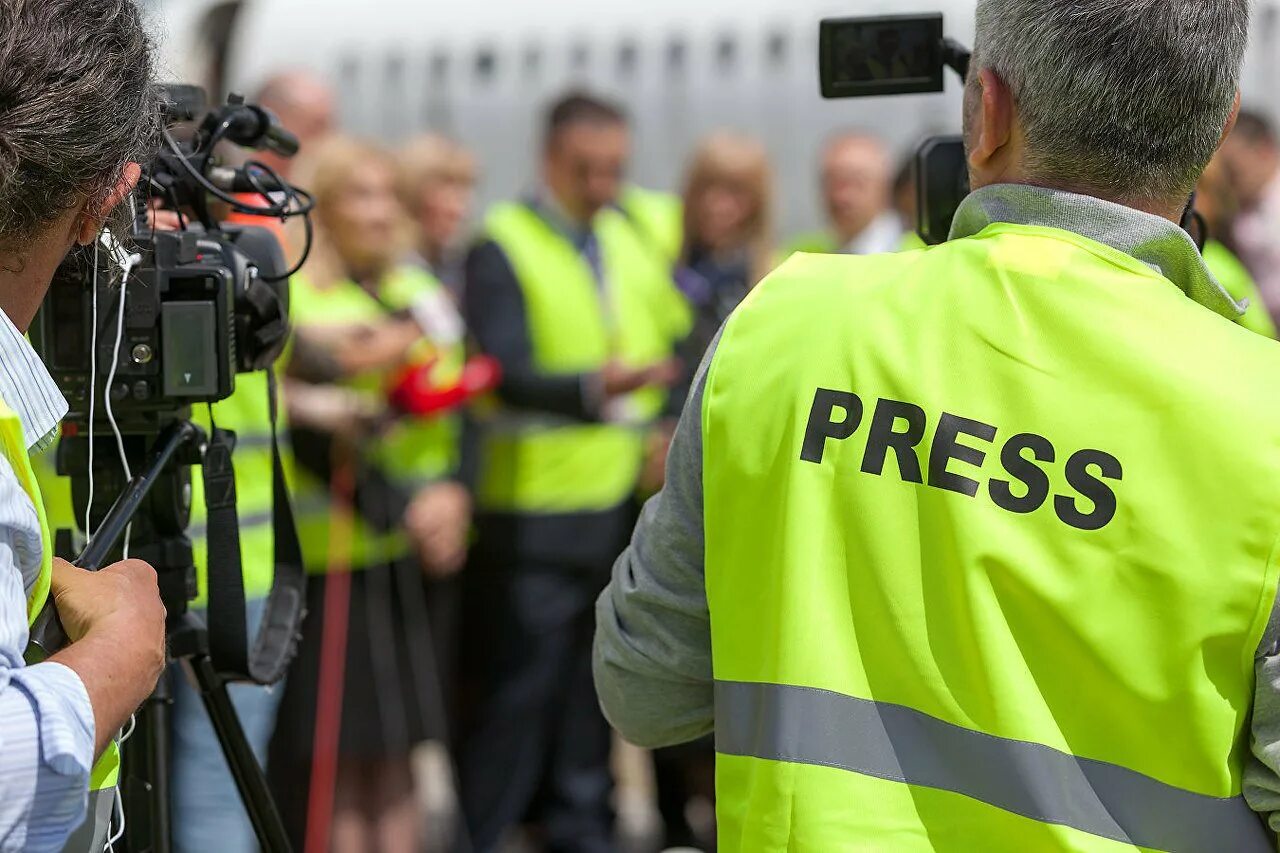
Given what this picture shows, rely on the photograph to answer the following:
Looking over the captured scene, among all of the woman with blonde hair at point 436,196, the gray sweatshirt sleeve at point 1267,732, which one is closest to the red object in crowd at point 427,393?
the woman with blonde hair at point 436,196

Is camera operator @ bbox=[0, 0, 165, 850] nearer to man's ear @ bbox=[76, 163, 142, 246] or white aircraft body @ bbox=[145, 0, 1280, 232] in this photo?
man's ear @ bbox=[76, 163, 142, 246]

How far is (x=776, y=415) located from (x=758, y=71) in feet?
16.3

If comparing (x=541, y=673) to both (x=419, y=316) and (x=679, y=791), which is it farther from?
(x=419, y=316)

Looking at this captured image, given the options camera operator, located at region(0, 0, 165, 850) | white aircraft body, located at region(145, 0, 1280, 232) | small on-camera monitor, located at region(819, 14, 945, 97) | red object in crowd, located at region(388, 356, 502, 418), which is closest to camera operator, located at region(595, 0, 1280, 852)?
small on-camera monitor, located at region(819, 14, 945, 97)

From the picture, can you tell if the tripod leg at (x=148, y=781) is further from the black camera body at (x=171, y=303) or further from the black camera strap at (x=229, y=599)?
the black camera body at (x=171, y=303)

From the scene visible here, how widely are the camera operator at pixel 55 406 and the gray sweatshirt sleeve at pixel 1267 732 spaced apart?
0.94m

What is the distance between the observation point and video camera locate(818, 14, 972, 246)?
2.03m

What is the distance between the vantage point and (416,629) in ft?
13.4

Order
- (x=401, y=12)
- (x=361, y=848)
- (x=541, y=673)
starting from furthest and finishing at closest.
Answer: (x=401, y=12), (x=541, y=673), (x=361, y=848)

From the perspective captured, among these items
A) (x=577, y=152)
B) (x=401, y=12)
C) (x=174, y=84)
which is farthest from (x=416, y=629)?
(x=401, y=12)

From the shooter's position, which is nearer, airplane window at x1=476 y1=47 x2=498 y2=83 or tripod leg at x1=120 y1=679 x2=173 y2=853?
tripod leg at x1=120 y1=679 x2=173 y2=853

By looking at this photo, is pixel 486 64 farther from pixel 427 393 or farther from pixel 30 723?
pixel 30 723

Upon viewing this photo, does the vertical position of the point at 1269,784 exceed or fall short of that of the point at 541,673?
it exceeds it

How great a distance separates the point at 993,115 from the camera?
1592mm
